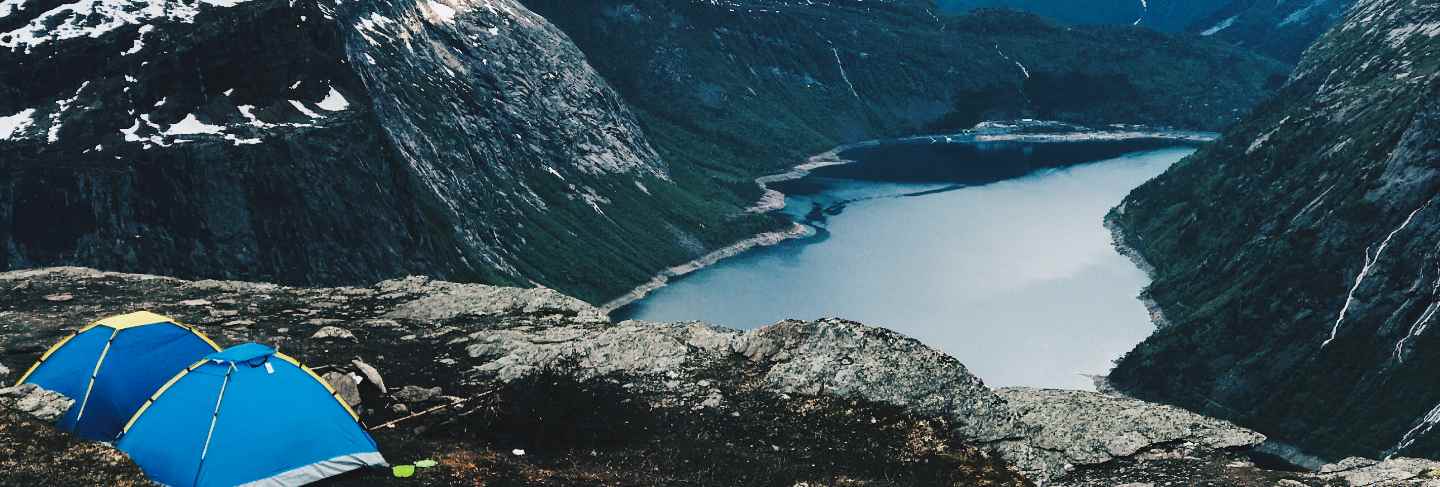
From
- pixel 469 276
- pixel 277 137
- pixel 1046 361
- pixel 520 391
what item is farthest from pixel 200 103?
pixel 1046 361

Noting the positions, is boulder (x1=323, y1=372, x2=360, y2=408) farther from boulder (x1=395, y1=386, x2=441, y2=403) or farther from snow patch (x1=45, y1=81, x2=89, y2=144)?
snow patch (x1=45, y1=81, x2=89, y2=144)

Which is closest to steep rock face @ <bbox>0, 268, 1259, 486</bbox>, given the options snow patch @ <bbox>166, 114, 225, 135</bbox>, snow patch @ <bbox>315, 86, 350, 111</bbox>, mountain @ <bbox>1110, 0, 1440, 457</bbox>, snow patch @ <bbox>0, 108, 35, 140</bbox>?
snow patch @ <bbox>0, 108, 35, 140</bbox>

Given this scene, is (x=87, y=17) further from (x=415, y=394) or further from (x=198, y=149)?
(x=415, y=394)

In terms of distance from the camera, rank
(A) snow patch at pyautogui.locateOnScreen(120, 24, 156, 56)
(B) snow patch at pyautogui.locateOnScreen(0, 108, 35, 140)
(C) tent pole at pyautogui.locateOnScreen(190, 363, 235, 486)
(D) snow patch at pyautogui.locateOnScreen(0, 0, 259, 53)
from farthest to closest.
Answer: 1. (A) snow patch at pyautogui.locateOnScreen(120, 24, 156, 56)
2. (D) snow patch at pyautogui.locateOnScreen(0, 0, 259, 53)
3. (B) snow patch at pyautogui.locateOnScreen(0, 108, 35, 140)
4. (C) tent pole at pyautogui.locateOnScreen(190, 363, 235, 486)

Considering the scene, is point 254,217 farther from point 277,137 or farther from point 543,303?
point 543,303

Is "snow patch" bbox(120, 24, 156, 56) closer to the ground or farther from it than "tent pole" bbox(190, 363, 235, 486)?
farther from it

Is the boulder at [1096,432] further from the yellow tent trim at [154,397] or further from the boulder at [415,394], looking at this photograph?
the yellow tent trim at [154,397]
